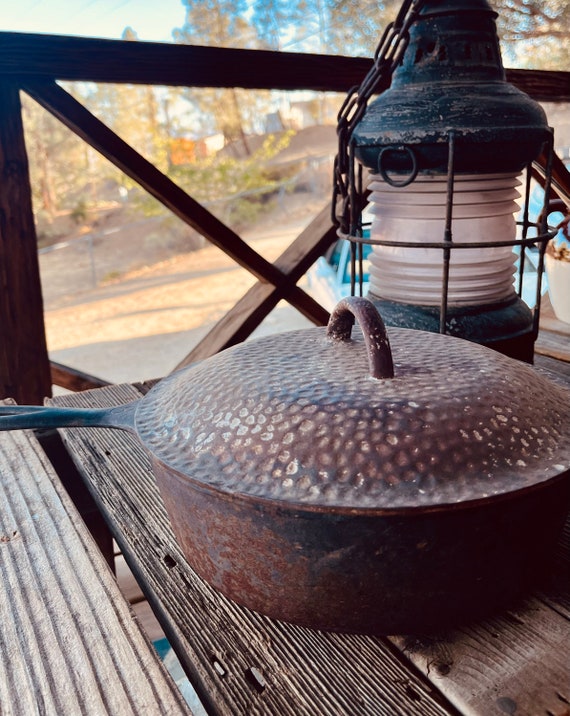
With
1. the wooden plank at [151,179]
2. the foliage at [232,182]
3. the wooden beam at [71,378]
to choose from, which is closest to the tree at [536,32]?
the wooden plank at [151,179]

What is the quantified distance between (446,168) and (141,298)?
11.0m

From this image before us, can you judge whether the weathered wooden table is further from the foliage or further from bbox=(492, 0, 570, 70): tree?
Answer: the foliage

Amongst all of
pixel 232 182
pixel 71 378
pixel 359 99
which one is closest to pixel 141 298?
pixel 232 182

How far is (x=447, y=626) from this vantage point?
2.30 feet

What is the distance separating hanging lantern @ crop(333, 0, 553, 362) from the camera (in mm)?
1330

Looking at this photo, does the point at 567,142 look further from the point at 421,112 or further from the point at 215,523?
the point at 215,523

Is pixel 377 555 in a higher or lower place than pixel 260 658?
higher

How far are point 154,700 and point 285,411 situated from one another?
1.03 ft

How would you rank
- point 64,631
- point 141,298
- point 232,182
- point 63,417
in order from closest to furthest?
1. point 64,631
2. point 63,417
3. point 141,298
4. point 232,182

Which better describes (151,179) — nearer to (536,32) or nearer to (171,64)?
(171,64)

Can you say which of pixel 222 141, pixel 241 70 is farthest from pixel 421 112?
pixel 222 141

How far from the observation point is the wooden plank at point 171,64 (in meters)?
1.60

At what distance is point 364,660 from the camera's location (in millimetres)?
709

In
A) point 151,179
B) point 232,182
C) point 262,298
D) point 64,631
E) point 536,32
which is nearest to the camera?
point 64,631
